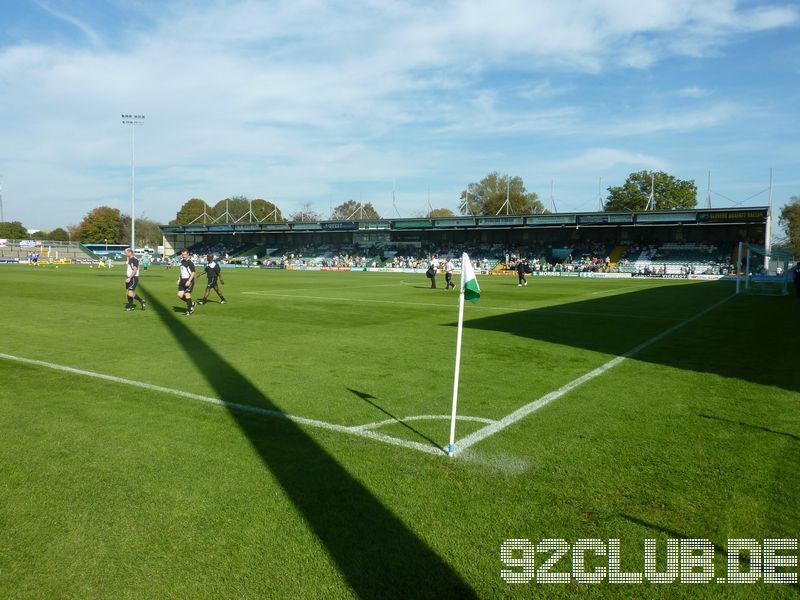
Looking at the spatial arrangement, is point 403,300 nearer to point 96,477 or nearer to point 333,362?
point 333,362

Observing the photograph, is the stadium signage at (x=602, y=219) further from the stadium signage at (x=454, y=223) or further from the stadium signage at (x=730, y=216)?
the stadium signage at (x=454, y=223)

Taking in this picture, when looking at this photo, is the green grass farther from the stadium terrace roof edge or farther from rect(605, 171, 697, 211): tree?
rect(605, 171, 697, 211): tree

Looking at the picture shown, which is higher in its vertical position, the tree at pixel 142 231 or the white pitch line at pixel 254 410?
the tree at pixel 142 231

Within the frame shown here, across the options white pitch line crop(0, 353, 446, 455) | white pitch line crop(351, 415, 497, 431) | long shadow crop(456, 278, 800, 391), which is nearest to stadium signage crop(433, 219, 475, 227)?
long shadow crop(456, 278, 800, 391)

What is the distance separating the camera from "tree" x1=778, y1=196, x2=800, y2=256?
89.6 meters

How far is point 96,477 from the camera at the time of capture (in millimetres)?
5133

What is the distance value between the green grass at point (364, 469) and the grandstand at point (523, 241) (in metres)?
51.2

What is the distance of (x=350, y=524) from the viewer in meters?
4.32

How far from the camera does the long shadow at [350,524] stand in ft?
11.9

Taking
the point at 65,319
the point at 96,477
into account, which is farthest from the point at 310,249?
the point at 96,477

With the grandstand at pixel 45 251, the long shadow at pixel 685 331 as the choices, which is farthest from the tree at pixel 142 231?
the long shadow at pixel 685 331

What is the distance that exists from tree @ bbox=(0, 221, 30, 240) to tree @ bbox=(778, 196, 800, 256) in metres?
148

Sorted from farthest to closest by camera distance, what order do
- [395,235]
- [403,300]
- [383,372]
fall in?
1. [395,235]
2. [403,300]
3. [383,372]

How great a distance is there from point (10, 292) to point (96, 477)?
25857 mm
